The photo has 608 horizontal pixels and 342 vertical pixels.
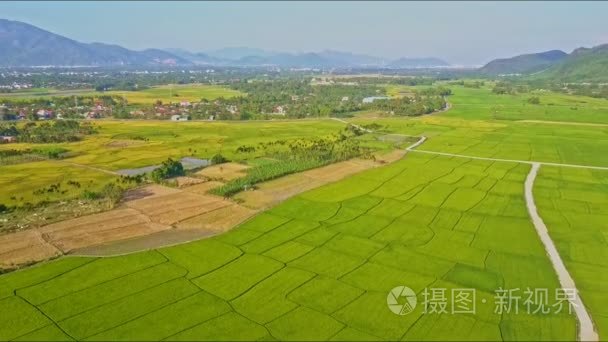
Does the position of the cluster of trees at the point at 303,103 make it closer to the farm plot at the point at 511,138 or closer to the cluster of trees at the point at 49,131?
the farm plot at the point at 511,138

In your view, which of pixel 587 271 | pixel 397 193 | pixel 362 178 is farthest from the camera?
pixel 362 178

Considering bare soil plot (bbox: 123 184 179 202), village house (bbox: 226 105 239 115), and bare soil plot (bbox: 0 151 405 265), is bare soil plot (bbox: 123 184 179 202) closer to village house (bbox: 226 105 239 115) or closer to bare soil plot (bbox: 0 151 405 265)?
bare soil plot (bbox: 0 151 405 265)

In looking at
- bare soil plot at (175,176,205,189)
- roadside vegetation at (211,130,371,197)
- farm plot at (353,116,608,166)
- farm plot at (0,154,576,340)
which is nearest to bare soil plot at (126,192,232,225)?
roadside vegetation at (211,130,371,197)

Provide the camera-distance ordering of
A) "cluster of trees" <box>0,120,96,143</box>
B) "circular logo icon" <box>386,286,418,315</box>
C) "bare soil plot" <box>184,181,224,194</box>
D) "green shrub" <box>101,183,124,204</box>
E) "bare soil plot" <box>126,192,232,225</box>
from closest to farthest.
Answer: "circular logo icon" <box>386,286,418,315</box> < "bare soil plot" <box>126,192,232,225</box> < "green shrub" <box>101,183,124,204</box> < "bare soil plot" <box>184,181,224,194</box> < "cluster of trees" <box>0,120,96,143</box>

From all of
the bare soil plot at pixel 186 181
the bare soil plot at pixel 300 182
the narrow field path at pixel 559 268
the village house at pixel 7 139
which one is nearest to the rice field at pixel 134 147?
the village house at pixel 7 139

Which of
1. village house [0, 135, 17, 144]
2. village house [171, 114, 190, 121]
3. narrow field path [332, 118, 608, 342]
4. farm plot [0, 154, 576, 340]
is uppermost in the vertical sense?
narrow field path [332, 118, 608, 342]

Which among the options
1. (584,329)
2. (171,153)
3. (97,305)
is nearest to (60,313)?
(97,305)

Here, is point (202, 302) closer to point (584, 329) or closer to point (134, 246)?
point (134, 246)
